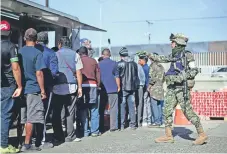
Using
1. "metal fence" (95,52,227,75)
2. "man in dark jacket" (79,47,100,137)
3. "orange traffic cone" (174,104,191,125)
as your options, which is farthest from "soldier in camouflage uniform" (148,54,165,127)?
"metal fence" (95,52,227,75)

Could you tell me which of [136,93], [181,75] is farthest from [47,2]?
[181,75]

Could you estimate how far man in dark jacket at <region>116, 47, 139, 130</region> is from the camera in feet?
32.6

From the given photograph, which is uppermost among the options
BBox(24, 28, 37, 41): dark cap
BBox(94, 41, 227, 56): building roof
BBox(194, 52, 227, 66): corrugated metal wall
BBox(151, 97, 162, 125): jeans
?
BBox(94, 41, 227, 56): building roof

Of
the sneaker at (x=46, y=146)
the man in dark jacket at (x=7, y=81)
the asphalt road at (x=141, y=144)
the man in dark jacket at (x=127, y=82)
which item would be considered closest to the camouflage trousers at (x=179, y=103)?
the asphalt road at (x=141, y=144)

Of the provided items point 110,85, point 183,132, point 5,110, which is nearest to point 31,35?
point 5,110

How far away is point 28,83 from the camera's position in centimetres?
668

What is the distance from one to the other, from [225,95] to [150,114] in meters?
2.75

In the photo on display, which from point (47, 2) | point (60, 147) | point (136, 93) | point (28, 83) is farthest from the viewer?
point (47, 2)

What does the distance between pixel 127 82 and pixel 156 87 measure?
35.1 inches

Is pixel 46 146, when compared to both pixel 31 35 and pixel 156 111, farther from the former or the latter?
pixel 156 111

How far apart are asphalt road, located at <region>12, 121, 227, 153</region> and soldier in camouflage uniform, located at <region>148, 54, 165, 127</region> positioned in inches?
37.6

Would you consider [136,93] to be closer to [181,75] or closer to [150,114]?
[150,114]

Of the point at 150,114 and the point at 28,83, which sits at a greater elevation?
the point at 28,83

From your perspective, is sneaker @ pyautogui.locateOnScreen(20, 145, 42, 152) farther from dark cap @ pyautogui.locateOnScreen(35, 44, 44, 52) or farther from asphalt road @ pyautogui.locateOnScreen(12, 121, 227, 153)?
dark cap @ pyautogui.locateOnScreen(35, 44, 44, 52)
